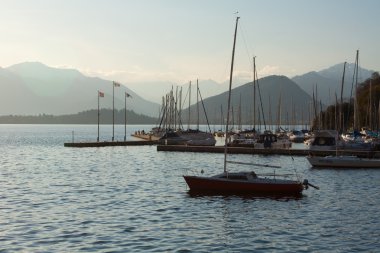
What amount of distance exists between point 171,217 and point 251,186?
10.7m

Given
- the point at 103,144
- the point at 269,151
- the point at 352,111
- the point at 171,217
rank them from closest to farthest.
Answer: the point at 171,217 → the point at 269,151 → the point at 103,144 → the point at 352,111

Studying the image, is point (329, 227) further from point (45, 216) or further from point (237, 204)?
point (45, 216)

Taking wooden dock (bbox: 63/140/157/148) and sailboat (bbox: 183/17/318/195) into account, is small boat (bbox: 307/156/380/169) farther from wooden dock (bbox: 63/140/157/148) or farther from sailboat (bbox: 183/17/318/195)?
wooden dock (bbox: 63/140/157/148)

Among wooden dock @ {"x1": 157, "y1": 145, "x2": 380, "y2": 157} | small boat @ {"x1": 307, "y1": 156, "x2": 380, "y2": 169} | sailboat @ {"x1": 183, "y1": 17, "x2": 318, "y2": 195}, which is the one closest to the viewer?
sailboat @ {"x1": 183, "y1": 17, "x2": 318, "y2": 195}

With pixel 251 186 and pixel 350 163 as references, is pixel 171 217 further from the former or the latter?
pixel 350 163

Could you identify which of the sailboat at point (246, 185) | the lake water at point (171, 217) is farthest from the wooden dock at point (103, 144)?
the sailboat at point (246, 185)

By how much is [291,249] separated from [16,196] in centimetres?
2434

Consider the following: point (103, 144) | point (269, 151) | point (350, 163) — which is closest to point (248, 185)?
point (350, 163)

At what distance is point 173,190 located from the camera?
1761 inches

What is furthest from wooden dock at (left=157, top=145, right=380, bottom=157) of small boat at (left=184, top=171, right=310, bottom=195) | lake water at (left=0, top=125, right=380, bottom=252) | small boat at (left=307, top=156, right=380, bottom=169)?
small boat at (left=184, top=171, right=310, bottom=195)

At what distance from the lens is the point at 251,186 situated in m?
41.4

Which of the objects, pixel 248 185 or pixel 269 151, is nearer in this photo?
pixel 248 185

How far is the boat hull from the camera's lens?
41250mm

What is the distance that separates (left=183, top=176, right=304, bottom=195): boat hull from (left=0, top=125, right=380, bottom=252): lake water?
1.15 m
